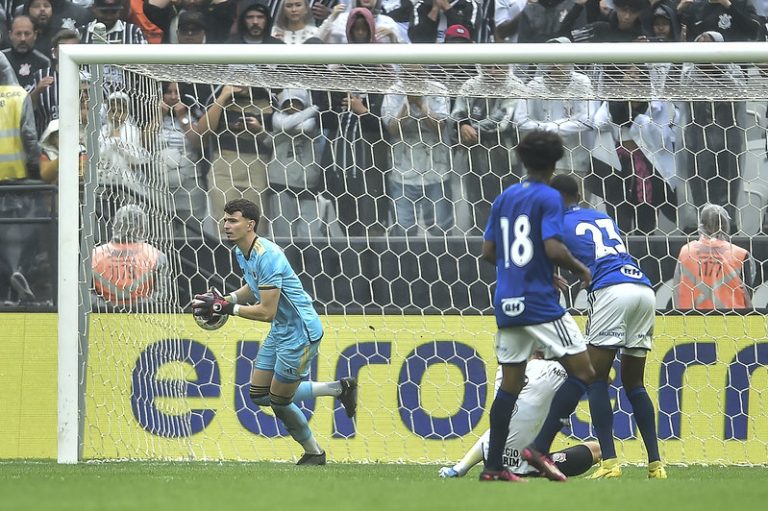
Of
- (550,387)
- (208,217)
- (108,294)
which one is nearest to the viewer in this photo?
(550,387)

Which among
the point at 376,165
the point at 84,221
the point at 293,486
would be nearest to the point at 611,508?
the point at 293,486

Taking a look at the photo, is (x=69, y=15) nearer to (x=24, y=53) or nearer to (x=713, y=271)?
(x=24, y=53)

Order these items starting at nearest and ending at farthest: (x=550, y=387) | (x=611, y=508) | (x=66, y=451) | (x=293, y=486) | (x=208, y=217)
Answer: (x=611, y=508) < (x=293, y=486) < (x=550, y=387) < (x=66, y=451) < (x=208, y=217)

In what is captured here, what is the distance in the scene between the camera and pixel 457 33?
1142cm

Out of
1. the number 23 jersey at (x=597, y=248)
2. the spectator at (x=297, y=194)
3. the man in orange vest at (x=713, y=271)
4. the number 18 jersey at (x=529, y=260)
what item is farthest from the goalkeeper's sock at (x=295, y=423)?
the man in orange vest at (x=713, y=271)

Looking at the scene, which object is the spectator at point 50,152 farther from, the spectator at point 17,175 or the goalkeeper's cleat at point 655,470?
the goalkeeper's cleat at point 655,470

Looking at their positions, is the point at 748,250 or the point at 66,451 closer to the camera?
the point at 66,451

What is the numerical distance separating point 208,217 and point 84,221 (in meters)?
1.54

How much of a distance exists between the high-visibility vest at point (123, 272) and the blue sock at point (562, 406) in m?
3.56

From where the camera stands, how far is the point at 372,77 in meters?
8.62

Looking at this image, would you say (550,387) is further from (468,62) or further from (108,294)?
(108,294)

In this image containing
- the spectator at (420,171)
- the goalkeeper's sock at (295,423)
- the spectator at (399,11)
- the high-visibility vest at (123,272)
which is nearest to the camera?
the goalkeeper's sock at (295,423)

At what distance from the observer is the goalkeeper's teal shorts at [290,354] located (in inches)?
299

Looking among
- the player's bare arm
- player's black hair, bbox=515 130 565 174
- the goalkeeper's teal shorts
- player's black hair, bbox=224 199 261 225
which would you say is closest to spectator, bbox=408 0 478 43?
player's black hair, bbox=224 199 261 225
